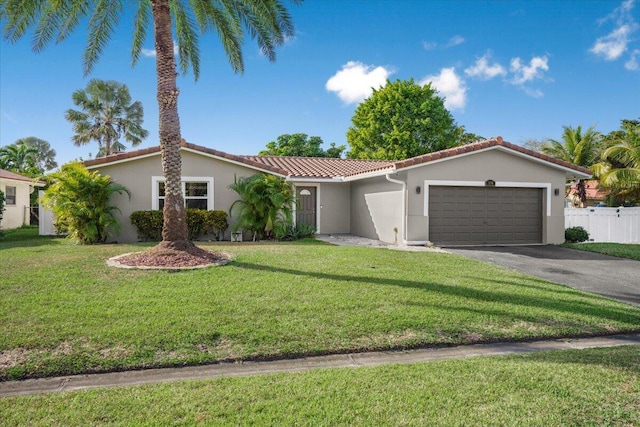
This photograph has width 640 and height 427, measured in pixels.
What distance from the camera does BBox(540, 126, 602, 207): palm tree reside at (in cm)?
2596

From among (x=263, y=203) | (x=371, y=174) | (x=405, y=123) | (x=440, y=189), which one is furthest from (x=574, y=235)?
(x=405, y=123)

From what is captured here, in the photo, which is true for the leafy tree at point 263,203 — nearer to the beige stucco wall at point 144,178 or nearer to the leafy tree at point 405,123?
the beige stucco wall at point 144,178

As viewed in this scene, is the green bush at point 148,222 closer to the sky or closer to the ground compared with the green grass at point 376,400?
closer to the sky

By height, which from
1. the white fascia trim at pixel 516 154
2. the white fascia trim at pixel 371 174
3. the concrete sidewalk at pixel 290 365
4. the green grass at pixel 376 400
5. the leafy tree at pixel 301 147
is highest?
the leafy tree at pixel 301 147

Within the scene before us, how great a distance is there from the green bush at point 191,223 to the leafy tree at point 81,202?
812 millimetres

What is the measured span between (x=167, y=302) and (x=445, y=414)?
4.63 m

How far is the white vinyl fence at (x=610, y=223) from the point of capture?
18.7 m

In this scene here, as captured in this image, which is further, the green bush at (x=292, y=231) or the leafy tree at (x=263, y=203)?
the green bush at (x=292, y=231)

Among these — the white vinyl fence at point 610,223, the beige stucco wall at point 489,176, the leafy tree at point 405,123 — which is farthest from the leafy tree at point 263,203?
the leafy tree at point 405,123

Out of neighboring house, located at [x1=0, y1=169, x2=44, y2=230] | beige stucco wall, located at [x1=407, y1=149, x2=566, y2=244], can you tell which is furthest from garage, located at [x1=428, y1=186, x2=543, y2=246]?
neighboring house, located at [x1=0, y1=169, x2=44, y2=230]

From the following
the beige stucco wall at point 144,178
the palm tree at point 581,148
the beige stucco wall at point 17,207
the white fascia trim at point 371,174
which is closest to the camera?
the white fascia trim at point 371,174

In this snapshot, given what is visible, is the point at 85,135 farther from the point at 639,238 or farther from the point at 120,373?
the point at 639,238

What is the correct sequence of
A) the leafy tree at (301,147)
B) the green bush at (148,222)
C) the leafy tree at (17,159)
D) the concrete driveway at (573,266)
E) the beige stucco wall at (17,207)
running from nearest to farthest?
the concrete driveway at (573,266) < the green bush at (148,222) < the beige stucco wall at (17,207) < the leafy tree at (17,159) < the leafy tree at (301,147)

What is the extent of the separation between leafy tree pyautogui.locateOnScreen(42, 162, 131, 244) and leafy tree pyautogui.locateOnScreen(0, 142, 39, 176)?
23.9 metres
